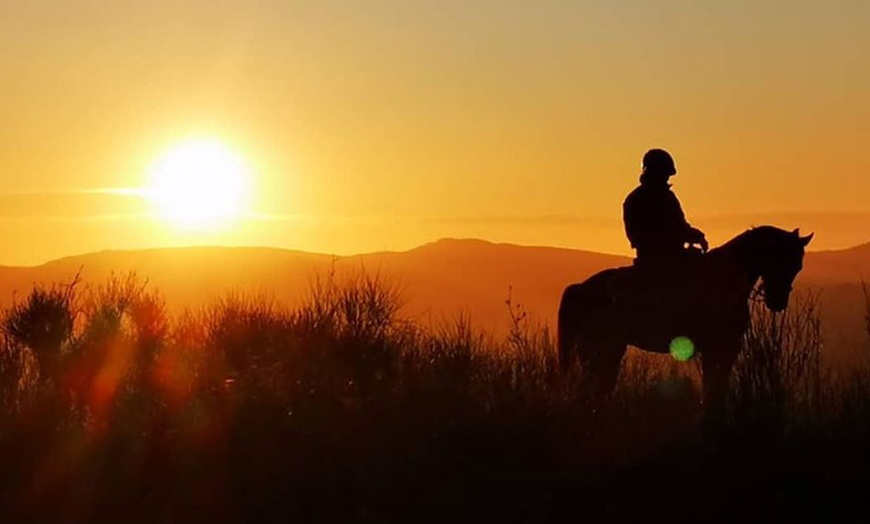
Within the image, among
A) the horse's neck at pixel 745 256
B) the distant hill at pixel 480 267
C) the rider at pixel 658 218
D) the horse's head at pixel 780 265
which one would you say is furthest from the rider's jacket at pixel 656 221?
the distant hill at pixel 480 267

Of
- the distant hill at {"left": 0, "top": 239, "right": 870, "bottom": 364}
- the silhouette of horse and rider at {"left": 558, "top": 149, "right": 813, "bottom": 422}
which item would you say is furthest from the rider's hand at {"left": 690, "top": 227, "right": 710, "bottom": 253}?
the distant hill at {"left": 0, "top": 239, "right": 870, "bottom": 364}

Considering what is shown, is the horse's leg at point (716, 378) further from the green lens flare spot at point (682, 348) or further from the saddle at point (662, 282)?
the saddle at point (662, 282)

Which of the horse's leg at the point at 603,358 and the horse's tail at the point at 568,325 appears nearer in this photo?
the horse's leg at the point at 603,358

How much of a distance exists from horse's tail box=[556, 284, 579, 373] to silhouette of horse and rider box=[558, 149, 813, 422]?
20cm

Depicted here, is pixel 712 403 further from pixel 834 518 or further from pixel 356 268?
pixel 356 268

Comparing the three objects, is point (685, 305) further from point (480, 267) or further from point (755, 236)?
point (480, 267)

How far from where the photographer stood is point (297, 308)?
23266 millimetres

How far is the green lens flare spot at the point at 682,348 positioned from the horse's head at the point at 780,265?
3.75 feet

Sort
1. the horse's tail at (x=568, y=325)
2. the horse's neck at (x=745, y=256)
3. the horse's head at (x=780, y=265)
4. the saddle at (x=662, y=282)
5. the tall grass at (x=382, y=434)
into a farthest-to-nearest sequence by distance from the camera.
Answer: the horse's tail at (x=568, y=325) → the saddle at (x=662, y=282) → the horse's neck at (x=745, y=256) → the horse's head at (x=780, y=265) → the tall grass at (x=382, y=434)

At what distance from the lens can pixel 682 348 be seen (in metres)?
17.3

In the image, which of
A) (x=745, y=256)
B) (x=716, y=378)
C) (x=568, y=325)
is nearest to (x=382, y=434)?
(x=716, y=378)

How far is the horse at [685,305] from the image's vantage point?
16594mm

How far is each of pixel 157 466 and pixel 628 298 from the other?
6.74 meters

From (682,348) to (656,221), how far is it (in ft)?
4.90
